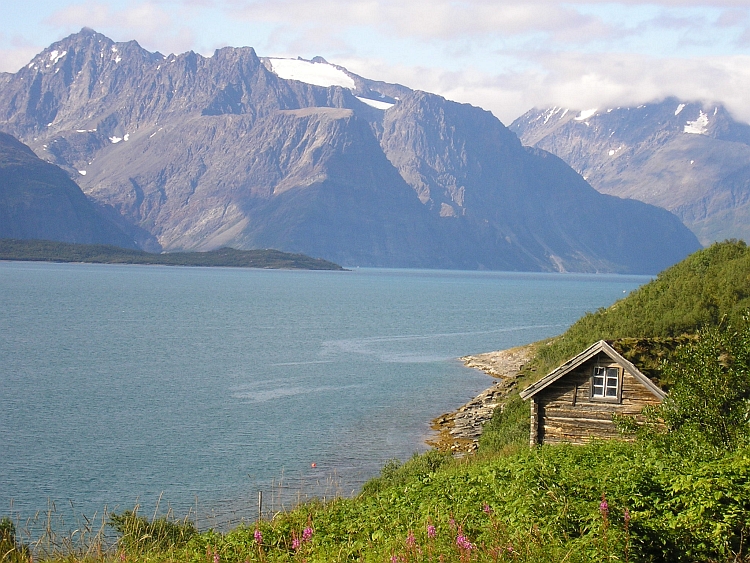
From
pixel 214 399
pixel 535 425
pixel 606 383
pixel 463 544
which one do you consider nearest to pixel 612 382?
pixel 606 383

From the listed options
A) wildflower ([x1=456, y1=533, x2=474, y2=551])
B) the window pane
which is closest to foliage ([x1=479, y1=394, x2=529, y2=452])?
the window pane

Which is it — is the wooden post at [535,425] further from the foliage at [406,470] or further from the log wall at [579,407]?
the foliage at [406,470]

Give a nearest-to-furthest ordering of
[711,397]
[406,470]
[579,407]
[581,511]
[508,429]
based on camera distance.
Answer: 1. [581,511]
2. [711,397]
3. [579,407]
4. [406,470]
5. [508,429]

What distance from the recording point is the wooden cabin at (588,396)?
93.0 feet

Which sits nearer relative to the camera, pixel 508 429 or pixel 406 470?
pixel 406 470

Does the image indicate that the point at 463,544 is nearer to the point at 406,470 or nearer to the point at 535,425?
the point at 535,425

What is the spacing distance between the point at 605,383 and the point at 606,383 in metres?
0.03

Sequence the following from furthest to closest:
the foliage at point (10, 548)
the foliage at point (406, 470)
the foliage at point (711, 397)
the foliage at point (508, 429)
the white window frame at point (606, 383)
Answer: the foliage at point (508, 429) → the foliage at point (406, 470) → the white window frame at point (606, 383) → the foliage at point (711, 397) → the foliage at point (10, 548)

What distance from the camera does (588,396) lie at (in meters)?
29.2

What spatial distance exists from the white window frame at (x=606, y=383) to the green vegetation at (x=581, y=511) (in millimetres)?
7950

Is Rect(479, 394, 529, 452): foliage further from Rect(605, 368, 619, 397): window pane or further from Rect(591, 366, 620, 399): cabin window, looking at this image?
Rect(605, 368, 619, 397): window pane

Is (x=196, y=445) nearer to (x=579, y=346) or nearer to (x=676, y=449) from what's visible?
(x=579, y=346)

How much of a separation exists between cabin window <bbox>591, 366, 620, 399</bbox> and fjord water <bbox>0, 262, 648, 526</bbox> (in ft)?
36.3

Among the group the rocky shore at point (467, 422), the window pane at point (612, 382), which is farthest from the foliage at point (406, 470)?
the rocky shore at point (467, 422)
